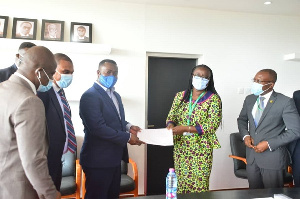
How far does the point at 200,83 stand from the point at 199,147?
63 centimetres

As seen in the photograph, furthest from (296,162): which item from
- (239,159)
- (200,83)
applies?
(200,83)

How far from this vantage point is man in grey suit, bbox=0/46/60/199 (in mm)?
1217

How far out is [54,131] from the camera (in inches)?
72.9

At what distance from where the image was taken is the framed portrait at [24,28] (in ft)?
11.3

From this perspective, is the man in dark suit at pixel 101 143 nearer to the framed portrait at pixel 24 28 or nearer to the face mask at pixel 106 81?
the face mask at pixel 106 81

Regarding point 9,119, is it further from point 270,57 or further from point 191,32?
point 270,57

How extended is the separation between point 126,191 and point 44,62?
82.6 inches

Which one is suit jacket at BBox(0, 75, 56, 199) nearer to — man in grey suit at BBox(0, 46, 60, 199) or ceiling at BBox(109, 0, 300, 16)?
man in grey suit at BBox(0, 46, 60, 199)

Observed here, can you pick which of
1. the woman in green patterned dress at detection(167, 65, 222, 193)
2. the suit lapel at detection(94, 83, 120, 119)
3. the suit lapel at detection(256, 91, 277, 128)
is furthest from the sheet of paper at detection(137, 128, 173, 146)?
the suit lapel at detection(256, 91, 277, 128)

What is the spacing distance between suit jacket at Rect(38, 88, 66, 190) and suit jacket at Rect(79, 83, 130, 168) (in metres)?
0.27

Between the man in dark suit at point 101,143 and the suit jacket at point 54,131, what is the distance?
28 cm

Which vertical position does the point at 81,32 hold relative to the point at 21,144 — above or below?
above

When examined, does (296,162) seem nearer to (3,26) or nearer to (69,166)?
(69,166)

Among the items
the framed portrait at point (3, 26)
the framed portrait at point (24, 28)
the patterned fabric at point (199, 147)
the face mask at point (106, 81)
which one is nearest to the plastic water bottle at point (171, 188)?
the patterned fabric at point (199, 147)
